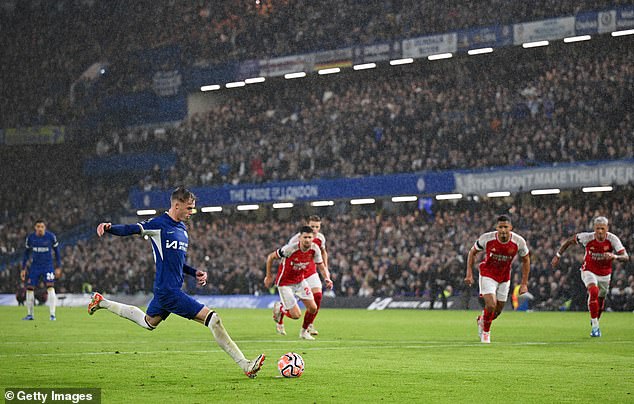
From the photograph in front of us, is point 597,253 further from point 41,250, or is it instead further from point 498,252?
point 41,250

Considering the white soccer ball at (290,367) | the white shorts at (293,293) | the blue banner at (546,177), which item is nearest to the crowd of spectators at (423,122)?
the blue banner at (546,177)

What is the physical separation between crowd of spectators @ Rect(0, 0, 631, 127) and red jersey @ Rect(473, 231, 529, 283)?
29.8 meters

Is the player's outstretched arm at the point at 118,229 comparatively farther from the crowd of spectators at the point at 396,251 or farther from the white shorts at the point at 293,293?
the crowd of spectators at the point at 396,251

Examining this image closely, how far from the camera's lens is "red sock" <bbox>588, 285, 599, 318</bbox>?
71.8ft

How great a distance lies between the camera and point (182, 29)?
207ft

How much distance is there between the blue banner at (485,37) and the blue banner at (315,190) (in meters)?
6.92

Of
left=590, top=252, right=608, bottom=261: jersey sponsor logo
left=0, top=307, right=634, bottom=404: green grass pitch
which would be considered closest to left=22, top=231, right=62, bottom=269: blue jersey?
left=0, top=307, right=634, bottom=404: green grass pitch

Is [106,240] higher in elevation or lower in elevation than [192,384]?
lower

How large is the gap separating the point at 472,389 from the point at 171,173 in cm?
4796

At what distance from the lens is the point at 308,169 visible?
52.9 m

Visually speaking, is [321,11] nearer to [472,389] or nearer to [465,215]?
[465,215]

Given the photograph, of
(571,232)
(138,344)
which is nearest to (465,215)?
(571,232)

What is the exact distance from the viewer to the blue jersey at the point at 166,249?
12.5 meters

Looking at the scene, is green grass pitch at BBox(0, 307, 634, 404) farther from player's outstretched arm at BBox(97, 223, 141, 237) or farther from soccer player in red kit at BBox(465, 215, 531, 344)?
player's outstretched arm at BBox(97, 223, 141, 237)
